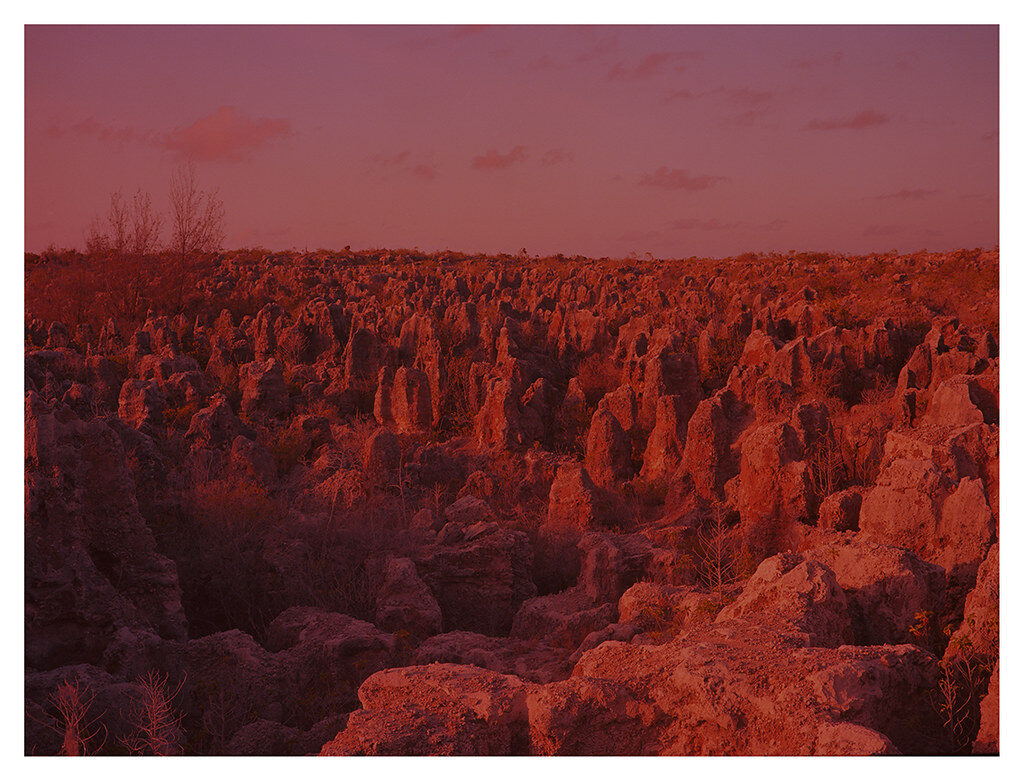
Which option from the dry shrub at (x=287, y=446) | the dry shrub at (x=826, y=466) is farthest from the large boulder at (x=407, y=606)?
the dry shrub at (x=287, y=446)

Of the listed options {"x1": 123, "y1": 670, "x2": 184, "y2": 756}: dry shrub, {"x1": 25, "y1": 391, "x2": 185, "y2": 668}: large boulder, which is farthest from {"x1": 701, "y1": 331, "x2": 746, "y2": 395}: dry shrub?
{"x1": 123, "y1": 670, "x2": 184, "y2": 756}: dry shrub

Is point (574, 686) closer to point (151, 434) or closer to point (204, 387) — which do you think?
point (151, 434)

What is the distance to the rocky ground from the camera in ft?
13.4

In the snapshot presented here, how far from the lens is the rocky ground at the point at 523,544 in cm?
409

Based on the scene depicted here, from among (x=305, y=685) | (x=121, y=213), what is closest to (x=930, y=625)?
(x=305, y=685)

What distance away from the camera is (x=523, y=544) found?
7.18 meters

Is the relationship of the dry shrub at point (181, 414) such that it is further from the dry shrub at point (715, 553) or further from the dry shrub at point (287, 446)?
the dry shrub at point (715, 553)

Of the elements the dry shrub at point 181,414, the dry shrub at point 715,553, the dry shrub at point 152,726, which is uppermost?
the dry shrub at point 181,414

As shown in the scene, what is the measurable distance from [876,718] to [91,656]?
454cm

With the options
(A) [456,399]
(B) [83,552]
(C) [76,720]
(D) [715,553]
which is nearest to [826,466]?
(D) [715,553]

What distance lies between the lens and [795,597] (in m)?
4.66

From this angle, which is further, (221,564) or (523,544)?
(523,544)

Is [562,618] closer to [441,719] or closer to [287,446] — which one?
[441,719]

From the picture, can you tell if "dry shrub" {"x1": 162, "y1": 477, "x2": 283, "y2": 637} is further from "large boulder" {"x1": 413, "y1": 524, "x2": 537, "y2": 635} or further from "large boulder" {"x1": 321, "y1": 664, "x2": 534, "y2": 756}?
"large boulder" {"x1": 321, "y1": 664, "x2": 534, "y2": 756}
